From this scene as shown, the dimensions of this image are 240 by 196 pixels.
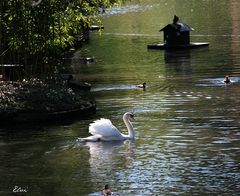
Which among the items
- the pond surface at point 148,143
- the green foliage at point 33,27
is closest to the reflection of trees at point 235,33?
the pond surface at point 148,143

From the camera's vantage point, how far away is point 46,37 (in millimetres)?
38188

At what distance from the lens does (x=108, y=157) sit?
26250mm

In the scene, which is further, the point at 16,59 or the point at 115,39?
the point at 115,39

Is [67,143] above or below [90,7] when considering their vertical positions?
below

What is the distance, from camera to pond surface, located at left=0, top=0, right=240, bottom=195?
74.3 ft

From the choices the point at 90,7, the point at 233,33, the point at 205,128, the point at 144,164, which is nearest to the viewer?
the point at 144,164

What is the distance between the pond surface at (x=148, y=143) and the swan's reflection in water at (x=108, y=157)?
0.03 meters

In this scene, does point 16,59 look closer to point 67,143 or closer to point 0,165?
point 67,143

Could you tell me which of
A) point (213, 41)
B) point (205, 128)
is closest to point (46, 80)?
point (205, 128)

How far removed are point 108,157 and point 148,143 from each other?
98.9 inches

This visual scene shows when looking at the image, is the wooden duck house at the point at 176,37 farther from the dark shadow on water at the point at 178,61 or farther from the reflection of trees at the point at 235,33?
the reflection of trees at the point at 235,33

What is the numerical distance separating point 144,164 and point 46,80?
14.0 meters

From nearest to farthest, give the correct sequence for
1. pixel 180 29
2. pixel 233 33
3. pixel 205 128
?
pixel 205 128, pixel 180 29, pixel 233 33

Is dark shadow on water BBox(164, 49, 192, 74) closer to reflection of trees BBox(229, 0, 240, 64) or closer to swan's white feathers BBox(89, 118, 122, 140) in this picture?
reflection of trees BBox(229, 0, 240, 64)
